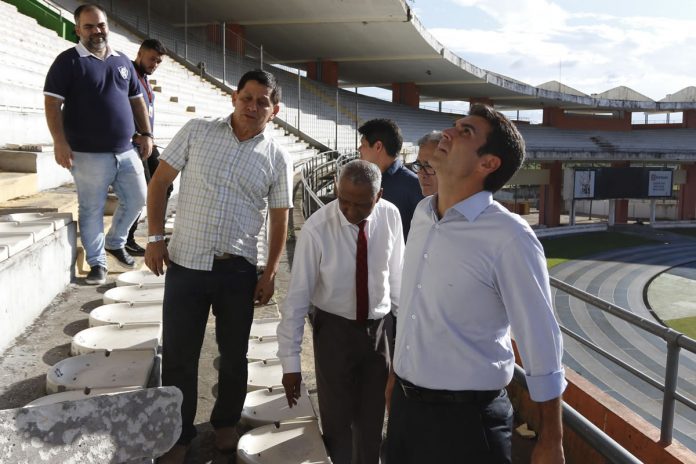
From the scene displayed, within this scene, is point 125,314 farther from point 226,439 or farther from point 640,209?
point 640,209

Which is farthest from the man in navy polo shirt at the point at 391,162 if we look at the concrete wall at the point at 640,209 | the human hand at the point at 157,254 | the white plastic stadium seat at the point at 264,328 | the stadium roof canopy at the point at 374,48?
the concrete wall at the point at 640,209

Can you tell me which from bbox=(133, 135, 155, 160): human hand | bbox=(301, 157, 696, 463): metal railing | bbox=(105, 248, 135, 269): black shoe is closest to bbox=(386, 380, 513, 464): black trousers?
bbox=(301, 157, 696, 463): metal railing

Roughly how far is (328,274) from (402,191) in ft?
3.36

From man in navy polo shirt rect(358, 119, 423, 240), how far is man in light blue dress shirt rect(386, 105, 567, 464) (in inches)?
56.5

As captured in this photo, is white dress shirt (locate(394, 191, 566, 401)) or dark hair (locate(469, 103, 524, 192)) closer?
white dress shirt (locate(394, 191, 566, 401))

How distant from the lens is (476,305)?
1759 mm

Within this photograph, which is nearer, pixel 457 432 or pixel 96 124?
pixel 457 432

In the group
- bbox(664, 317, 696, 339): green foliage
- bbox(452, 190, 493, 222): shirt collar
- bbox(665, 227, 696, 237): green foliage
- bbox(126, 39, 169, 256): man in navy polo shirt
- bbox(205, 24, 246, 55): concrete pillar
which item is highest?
bbox(205, 24, 246, 55): concrete pillar

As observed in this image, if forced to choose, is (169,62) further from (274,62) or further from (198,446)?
(198,446)

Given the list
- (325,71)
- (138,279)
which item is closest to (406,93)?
(325,71)

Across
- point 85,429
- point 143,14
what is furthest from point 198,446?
point 143,14

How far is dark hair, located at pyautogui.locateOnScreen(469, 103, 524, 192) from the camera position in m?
1.75

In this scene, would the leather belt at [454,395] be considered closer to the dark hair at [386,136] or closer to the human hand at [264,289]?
the human hand at [264,289]

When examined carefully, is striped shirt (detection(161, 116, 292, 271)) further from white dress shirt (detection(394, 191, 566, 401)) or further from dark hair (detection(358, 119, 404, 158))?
white dress shirt (detection(394, 191, 566, 401))
